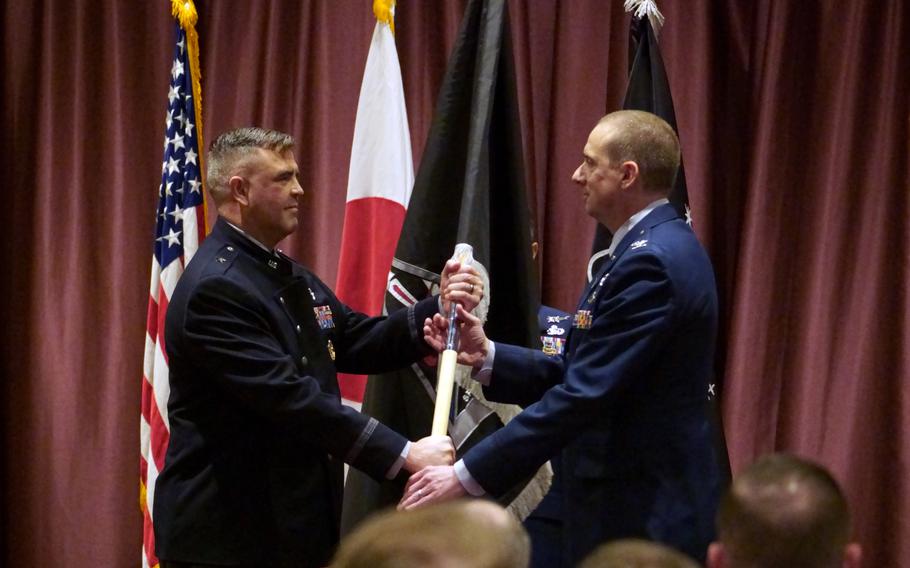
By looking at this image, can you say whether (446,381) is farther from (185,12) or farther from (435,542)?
(185,12)

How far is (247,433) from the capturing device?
275 cm

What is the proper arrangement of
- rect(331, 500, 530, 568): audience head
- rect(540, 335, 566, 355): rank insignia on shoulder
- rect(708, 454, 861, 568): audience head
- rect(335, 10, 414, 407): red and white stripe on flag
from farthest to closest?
rect(335, 10, 414, 407): red and white stripe on flag
rect(540, 335, 566, 355): rank insignia on shoulder
rect(708, 454, 861, 568): audience head
rect(331, 500, 530, 568): audience head

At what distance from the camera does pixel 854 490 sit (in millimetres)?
3863

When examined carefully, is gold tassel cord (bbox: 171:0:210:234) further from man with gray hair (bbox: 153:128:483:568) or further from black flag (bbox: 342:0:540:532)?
man with gray hair (bbox: 153:128:483:568)

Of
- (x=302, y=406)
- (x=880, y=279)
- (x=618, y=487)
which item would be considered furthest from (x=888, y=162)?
(x=302, y=406)

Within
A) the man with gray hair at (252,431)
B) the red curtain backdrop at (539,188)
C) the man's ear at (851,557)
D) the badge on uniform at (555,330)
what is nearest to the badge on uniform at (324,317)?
the man with gray hair at (252,431)

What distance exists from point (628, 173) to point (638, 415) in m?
0.63

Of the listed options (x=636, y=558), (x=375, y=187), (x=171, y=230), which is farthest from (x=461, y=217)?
(x=636, y=558)

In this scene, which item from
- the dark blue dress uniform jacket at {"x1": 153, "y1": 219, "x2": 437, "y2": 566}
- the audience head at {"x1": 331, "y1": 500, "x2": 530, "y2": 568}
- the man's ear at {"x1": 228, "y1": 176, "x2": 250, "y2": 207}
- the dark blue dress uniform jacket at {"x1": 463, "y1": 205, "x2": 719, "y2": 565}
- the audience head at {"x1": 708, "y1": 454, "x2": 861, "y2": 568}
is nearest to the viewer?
the audience head at {"x1": 331, "y1": 500, "x2": 530, "y2": 568}

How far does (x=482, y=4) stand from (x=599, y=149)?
0.98m

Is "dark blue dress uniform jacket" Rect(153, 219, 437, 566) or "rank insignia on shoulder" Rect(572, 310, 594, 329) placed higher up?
"rank insignia on shoulder" Rect(572, 310, 594, 329)

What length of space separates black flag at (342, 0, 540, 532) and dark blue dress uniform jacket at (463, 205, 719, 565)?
2.37 ft

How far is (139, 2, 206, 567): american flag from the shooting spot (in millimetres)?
4062

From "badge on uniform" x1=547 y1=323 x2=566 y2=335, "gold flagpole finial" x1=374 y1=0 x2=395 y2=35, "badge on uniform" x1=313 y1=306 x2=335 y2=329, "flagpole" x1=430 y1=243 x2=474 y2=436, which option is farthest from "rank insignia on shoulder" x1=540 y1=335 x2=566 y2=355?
"gold flagpole finial" x1=374 y1=0 x2=395 y2=35
